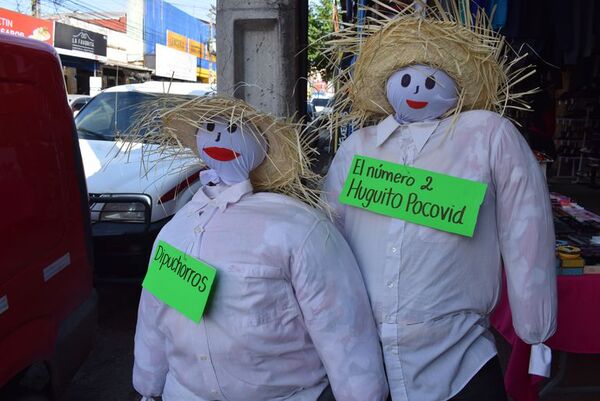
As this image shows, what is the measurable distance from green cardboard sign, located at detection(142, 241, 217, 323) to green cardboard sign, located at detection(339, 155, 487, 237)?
1.60 feet

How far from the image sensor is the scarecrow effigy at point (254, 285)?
137cm

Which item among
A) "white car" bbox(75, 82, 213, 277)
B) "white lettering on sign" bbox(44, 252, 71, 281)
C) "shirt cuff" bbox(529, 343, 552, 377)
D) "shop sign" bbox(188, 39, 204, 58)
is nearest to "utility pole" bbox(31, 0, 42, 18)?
"shop sign" bbox(188, 39, 204, 58)

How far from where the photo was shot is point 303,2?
311 cm

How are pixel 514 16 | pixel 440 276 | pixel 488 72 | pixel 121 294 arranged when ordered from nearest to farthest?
pixel 440 276 → pixel 488 72 → pixel 514 16 → pixel 121 294

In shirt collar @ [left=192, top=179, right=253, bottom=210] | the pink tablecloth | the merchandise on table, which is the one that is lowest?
the pink tablecloth

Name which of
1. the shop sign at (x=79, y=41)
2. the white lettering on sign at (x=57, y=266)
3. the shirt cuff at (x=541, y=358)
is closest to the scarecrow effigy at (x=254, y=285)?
the shirt cuff at (x=541, y=358)

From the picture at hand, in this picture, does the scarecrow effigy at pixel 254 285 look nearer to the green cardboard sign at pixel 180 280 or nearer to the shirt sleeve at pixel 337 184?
the green cardboard sign at pixel 180 280

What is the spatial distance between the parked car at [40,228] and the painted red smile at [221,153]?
37.2 inches

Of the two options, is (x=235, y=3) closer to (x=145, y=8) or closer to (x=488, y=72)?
(x=488, y=72)

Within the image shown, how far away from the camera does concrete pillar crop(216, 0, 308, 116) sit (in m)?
2.82

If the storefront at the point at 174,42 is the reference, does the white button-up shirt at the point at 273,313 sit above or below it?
below

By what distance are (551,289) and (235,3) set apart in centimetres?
213

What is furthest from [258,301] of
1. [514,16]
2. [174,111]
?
[514,16]

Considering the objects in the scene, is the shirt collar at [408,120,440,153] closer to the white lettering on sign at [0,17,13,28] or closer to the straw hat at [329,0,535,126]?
the straw hat at [329,0,535,126]
